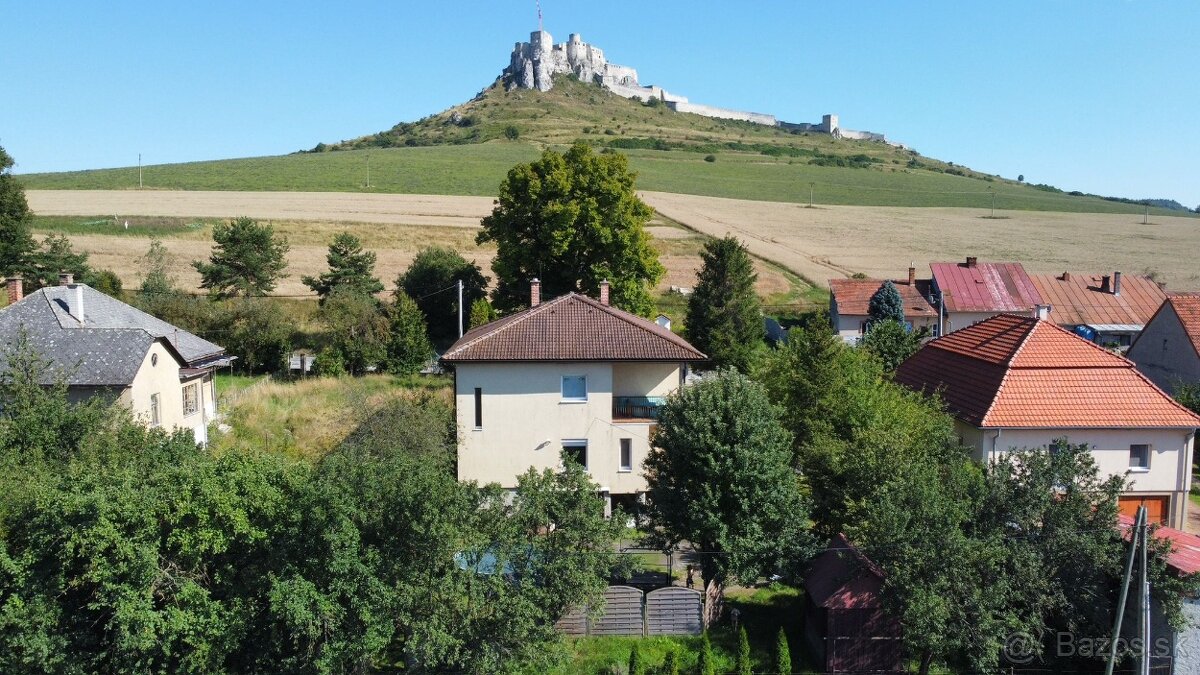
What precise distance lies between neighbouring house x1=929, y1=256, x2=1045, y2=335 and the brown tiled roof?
98.9ft

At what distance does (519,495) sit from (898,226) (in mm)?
80630

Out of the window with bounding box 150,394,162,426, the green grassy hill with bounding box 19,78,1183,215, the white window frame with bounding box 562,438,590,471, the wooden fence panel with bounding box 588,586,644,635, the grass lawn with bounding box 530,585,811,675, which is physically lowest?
the grass lawn with bounding box 530,585,811,675

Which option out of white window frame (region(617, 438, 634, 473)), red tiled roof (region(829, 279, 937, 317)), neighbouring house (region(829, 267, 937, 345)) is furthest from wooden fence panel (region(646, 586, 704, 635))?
red tiled roof (region(829, 279, 937, 317))

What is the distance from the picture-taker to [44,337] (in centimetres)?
2492

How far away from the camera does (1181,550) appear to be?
16.9 meters

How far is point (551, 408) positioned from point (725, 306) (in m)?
18.1

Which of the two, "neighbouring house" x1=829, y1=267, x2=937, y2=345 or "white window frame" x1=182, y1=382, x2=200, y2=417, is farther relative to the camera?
"neighbouring house" x1=829, y1=267, x2=937, y2=345

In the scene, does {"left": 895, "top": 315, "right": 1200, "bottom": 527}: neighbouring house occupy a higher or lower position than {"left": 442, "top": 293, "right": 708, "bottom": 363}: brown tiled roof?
lower

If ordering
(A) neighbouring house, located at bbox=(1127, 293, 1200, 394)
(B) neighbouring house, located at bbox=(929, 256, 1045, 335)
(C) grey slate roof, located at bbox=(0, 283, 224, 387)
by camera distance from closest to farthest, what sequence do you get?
(C) grey slate roof, located at bbox=(0, 283, 224, 387) → (A) neighbouring house, located at bbox=(1127, 293, 1200, 394) → (B) neighbouring house, located at bbox=(929, 256, 1045, 335)

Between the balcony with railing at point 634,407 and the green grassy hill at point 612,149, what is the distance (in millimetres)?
68355

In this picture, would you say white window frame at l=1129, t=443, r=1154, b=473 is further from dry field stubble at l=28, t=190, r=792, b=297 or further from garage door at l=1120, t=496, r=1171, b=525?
dry field stubble at l=28, t=190, r=792, b=297

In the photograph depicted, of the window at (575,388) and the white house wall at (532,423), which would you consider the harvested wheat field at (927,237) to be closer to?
the white house wall at (532,423)

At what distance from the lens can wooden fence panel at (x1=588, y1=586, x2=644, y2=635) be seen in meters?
18.1

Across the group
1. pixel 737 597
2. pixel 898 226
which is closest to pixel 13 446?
pixel 737 597
